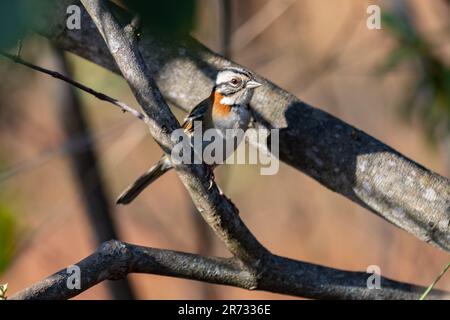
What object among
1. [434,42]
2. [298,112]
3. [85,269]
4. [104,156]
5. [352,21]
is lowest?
[85,269]

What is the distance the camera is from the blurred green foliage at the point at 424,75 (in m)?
4.75

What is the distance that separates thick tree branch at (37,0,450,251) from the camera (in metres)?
3.05

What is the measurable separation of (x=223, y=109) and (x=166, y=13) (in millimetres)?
3265


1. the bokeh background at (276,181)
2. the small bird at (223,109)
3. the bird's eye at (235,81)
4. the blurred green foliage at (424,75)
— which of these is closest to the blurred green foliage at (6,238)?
the small bird at (223,109)

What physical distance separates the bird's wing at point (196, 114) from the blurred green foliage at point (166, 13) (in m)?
2.68

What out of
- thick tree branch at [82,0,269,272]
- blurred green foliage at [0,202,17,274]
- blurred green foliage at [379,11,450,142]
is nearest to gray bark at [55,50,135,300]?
blurred green foliage at [0,202,17,274]

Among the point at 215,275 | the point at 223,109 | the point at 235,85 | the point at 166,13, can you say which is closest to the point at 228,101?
the point at 223,109

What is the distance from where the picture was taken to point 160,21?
83 cm

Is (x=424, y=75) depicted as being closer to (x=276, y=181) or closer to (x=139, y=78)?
(x=139, y=78)

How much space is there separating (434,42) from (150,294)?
5193 mm

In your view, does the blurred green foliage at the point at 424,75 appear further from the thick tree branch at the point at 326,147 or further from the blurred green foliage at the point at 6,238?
the blurred green foliage at the point at 6,238

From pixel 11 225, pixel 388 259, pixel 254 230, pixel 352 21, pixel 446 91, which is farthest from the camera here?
pixel 352 21

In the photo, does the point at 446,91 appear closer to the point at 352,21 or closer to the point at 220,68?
the point at 220,68
